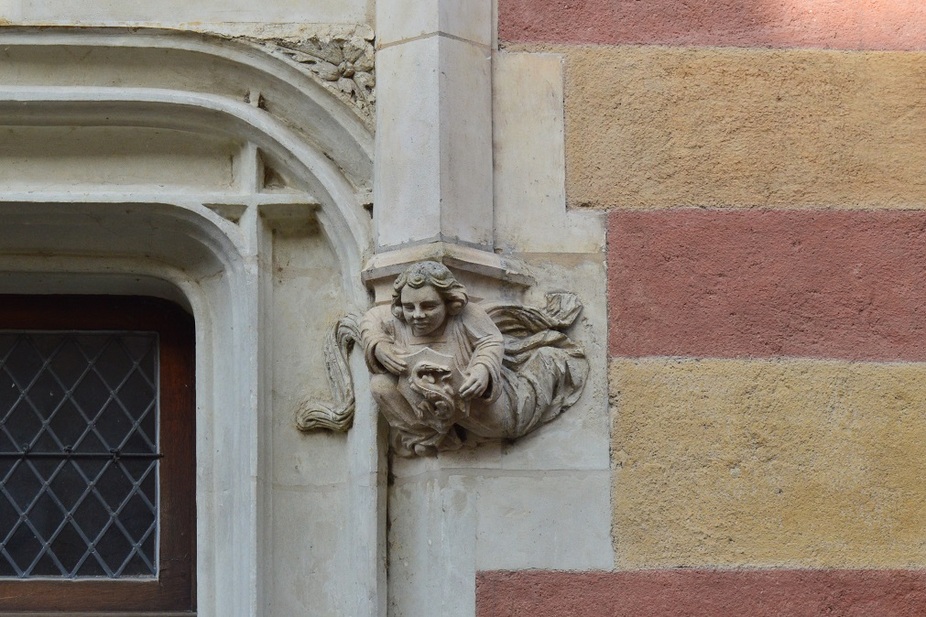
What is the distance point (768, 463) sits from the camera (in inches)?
178

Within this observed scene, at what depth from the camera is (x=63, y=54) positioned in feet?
15.6

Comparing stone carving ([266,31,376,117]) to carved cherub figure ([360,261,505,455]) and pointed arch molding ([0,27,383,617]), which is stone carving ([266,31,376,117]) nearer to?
pointed arch molding ([0,27,383,617])

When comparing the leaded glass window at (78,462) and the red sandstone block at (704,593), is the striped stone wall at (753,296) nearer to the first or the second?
the red sandstone block at (704,593)

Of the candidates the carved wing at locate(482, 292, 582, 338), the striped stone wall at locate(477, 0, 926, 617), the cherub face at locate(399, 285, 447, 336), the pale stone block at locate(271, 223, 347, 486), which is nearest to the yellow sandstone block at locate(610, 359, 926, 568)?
the striped stone wall at locate(477, 0, 926, 617)

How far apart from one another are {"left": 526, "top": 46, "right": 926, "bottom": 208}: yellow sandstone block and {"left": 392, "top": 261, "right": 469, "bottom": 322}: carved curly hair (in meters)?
0.45

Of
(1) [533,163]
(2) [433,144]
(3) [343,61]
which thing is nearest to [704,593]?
(1) [533,163]

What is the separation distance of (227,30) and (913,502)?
1.97 metres

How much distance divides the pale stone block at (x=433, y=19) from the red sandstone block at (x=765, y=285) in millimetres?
Answer: 565

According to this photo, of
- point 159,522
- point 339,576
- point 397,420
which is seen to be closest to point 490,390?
point 397,420

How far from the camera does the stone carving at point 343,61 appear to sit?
471 centimetres

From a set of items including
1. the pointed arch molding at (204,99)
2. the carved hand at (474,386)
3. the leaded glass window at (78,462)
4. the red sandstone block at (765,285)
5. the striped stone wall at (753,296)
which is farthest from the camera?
the leaded glass window at (78,462)

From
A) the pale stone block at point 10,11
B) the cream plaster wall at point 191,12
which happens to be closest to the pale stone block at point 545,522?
the cream plaster wall at point 191,12

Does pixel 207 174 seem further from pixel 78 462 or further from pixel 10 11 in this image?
pixel 78 462

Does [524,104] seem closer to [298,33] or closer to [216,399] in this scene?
[298,33]
